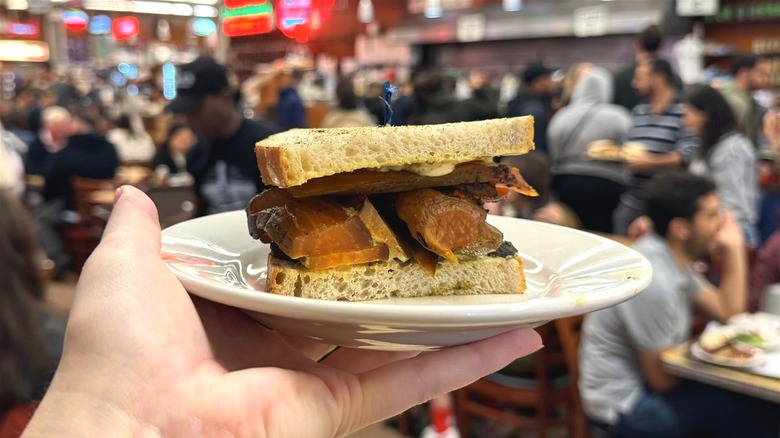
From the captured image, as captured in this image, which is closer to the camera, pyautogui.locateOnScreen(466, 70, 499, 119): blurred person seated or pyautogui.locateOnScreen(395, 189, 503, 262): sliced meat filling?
pyautogui.locateOnScreen(395, 189, 503, 262): sliced meat filling

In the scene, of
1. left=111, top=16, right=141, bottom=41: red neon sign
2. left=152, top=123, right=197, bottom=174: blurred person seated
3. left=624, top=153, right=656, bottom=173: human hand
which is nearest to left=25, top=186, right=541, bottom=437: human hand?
left=624, top=153, right=656, bottom=173: human hand

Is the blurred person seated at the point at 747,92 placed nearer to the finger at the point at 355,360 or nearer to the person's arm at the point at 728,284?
the person's arm at the point at 728,284

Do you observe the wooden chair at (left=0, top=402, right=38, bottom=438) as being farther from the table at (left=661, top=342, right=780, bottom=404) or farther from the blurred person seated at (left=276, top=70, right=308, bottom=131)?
the blurred person seated at (left=276, top=70, right=308, bottom=131)

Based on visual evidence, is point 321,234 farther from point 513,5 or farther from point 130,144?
point 513,5

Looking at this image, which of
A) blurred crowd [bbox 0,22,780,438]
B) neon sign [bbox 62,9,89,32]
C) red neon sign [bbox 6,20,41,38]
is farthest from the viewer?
neon sign [bbox 62,9,89,32]

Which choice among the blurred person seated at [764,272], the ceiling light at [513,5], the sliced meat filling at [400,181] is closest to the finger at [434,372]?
the sliced meat filling at [400,181]

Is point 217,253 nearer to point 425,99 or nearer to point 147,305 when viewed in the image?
point 147,305

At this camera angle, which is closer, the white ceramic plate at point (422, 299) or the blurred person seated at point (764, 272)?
the white ceramic plate at point (422, 299)
